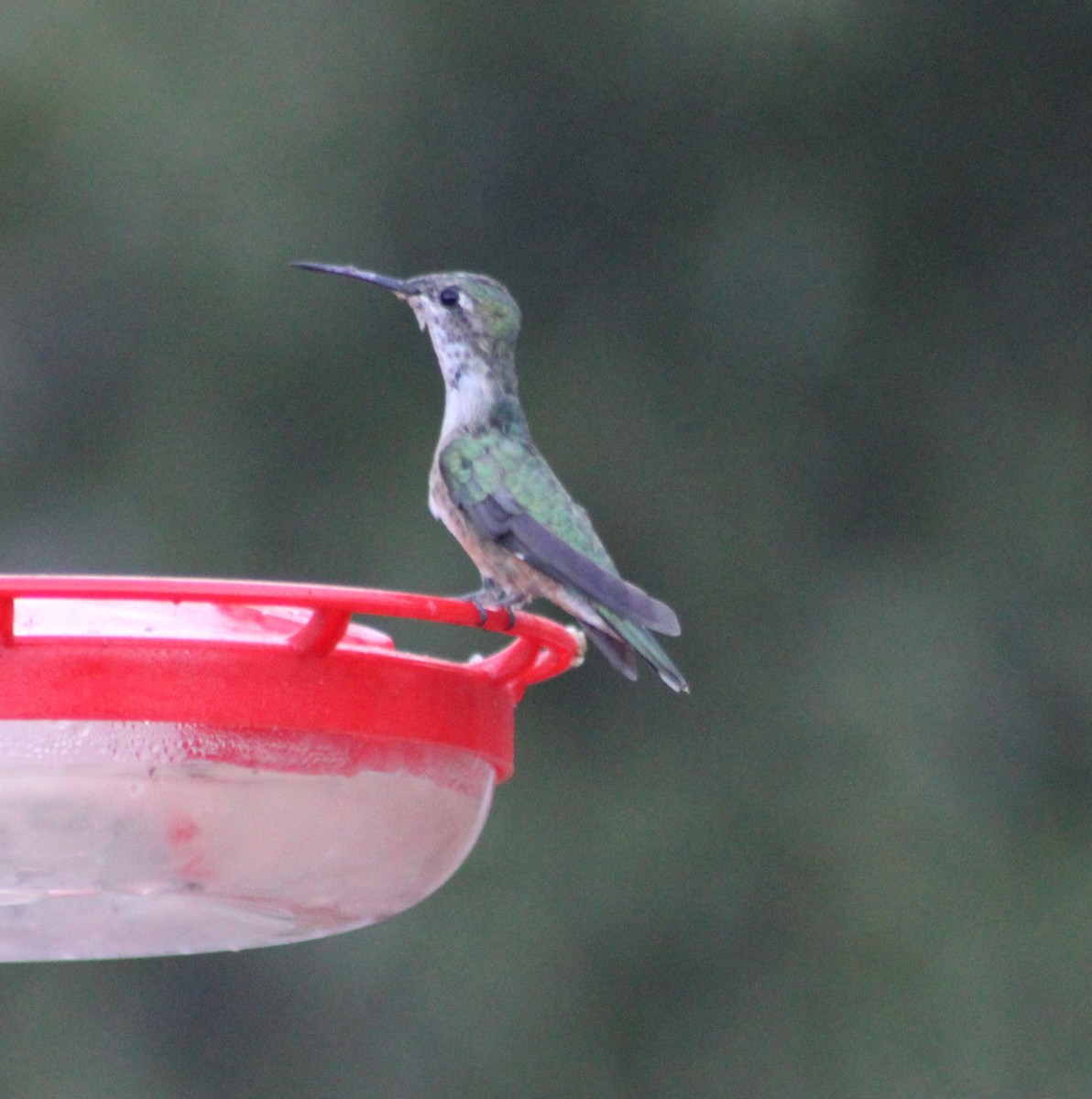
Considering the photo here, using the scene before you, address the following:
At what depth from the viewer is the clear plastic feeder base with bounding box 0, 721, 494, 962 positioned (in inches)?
86.5

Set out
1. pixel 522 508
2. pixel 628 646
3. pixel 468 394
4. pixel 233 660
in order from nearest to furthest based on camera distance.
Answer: pixel 233 660, pixel 628 646, pixel 522 508, pixel 468 394

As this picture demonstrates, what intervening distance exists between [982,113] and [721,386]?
1532mm

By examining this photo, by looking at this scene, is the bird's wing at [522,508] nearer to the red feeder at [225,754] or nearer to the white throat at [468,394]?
the white throat at [468,394]

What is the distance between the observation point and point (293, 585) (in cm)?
208

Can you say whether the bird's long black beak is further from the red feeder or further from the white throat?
the red feeder

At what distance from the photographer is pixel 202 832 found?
2.25 m

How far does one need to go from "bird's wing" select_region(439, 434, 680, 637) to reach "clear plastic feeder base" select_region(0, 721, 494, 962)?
66cm

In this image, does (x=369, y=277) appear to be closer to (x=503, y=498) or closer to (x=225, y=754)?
(x=503, y=498)

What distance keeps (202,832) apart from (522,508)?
4.29 feet

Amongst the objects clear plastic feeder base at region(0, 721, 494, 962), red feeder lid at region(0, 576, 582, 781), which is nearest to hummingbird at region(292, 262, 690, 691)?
red feeder lid at region(0, 576, 582, 781)

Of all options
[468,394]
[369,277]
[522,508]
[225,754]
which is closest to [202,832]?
[225,754]

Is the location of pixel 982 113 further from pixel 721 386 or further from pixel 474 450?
pixel 474 450

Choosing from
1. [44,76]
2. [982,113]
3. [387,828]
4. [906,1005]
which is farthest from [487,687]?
[982,113]

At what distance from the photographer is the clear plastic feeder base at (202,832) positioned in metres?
2.20
